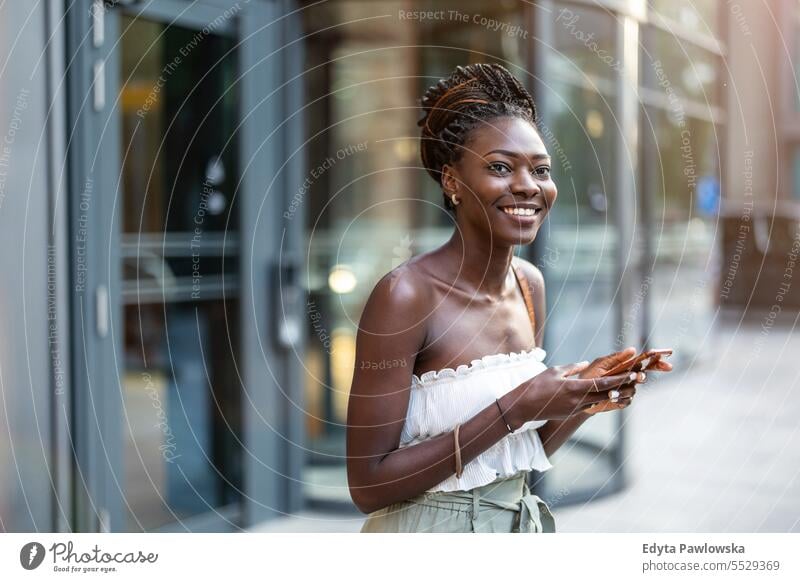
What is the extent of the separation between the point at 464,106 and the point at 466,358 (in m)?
0.33

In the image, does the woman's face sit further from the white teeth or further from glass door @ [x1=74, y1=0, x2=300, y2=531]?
glass door @ [x1=74, y1=0, x2=300, y2=531]

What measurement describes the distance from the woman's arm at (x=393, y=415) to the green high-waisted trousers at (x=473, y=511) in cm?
6

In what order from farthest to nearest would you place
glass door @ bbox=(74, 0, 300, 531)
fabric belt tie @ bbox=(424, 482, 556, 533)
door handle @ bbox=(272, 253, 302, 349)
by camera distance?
door handle @ bbox=(272, 253, 302, 349)
glass door @ bbox=(74, 0, 300, 531)
fabric belt tie @ bbox=(424, 482, 556, 533)

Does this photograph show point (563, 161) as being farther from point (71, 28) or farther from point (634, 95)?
point (71, 28)

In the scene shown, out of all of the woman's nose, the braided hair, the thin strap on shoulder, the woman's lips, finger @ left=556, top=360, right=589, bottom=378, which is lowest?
finger @ left=556, top=360, right=589, bottom=378

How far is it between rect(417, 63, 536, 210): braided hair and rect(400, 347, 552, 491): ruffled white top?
0.88ft

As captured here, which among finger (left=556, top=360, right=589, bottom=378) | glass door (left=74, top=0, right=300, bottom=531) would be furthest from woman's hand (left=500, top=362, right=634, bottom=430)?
glass door (left=74, top=0, right=300, bottom=531)

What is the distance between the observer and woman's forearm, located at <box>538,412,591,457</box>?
1.20m

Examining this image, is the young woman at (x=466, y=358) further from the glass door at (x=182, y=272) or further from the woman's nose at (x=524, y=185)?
the glass door at (x=182, y=272)

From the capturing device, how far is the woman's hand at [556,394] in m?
1.05

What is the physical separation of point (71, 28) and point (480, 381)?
69.8 inches

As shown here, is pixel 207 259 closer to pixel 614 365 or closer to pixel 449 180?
pixel 449 180
